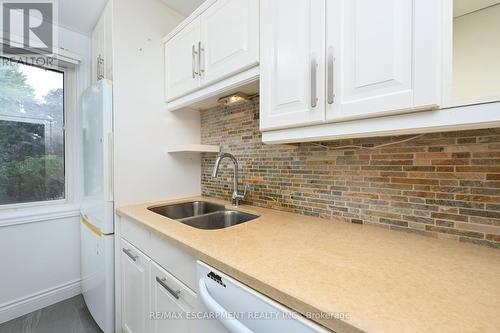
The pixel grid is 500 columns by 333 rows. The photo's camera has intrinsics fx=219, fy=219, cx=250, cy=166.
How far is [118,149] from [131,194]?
13.2 inches

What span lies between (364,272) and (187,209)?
144 centimetres

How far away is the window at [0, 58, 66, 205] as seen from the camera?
69.1 inches

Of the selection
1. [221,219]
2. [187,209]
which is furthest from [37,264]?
[221,219]

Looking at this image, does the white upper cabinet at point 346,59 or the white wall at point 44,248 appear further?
the white wall at point 44,248

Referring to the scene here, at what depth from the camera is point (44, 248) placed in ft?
6.11

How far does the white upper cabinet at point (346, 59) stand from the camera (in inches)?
25.2

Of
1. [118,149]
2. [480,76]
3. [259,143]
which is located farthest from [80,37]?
[480,76]

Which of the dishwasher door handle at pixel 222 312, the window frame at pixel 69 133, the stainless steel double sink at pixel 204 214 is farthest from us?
the window frame at pixel 69 133

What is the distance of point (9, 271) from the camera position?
1712 mm

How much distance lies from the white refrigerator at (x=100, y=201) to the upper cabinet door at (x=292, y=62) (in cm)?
110

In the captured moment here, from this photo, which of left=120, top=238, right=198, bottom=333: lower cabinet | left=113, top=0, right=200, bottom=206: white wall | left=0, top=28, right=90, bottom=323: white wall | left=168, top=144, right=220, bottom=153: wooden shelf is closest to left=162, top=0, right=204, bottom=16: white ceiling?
left=113, top=0, right=200, bottom=206: white wall

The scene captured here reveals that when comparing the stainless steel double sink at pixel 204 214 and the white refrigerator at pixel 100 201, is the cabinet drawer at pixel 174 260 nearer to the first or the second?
the stainless steel double sink at pixel 204 214

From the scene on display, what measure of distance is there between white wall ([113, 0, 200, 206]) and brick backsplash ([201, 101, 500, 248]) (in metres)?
0.69

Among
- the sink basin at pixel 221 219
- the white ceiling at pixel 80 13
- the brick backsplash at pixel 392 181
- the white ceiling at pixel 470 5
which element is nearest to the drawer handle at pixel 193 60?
the brick backsplash at pixel 392 181
